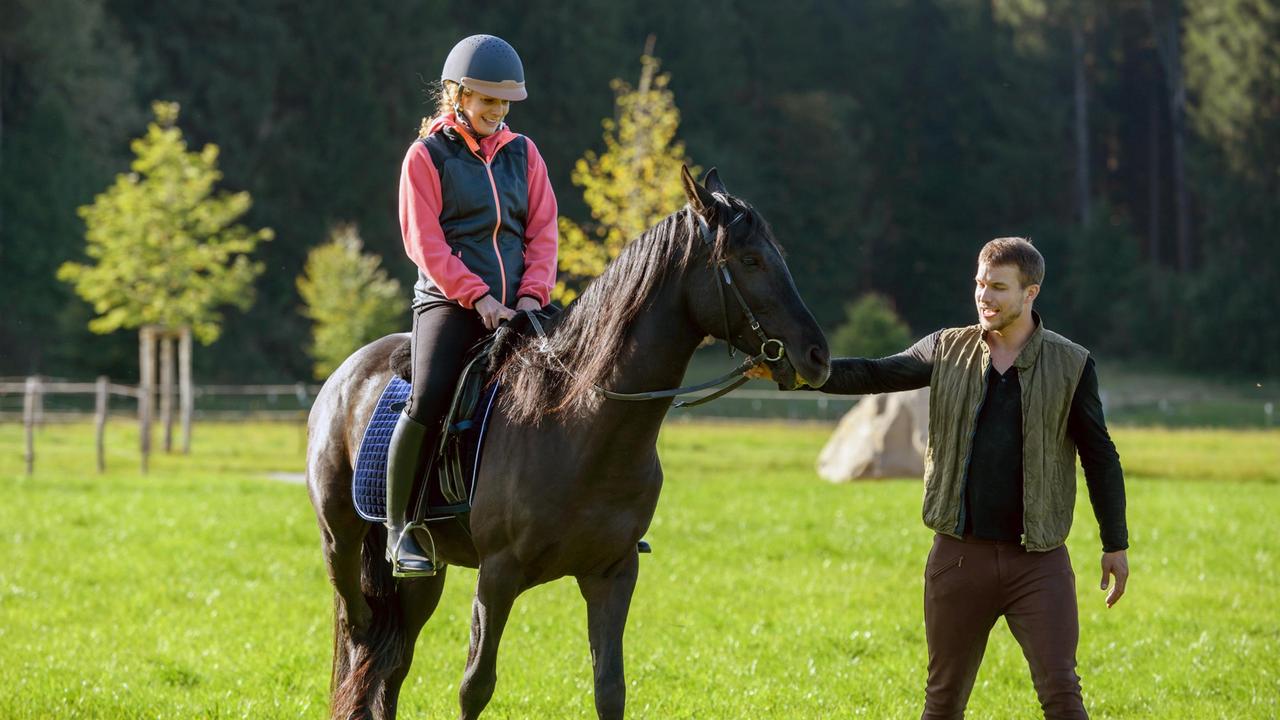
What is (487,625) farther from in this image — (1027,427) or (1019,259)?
(1019,259)

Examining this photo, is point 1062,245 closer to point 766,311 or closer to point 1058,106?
point 1058,106

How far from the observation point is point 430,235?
5.61 metres

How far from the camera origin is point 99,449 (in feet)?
73.3

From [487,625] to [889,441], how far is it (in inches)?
621

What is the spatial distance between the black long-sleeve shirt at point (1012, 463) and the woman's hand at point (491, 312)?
1351 millimetres

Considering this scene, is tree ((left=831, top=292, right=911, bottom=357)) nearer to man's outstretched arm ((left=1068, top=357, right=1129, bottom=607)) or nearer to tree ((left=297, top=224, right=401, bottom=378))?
tree ((left=297, top=224, right=401, bottom=378))

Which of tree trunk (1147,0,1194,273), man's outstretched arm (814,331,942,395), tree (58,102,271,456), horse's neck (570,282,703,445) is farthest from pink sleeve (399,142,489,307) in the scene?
tree trunk (1147,0,1194,273)

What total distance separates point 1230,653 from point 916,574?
342 cm

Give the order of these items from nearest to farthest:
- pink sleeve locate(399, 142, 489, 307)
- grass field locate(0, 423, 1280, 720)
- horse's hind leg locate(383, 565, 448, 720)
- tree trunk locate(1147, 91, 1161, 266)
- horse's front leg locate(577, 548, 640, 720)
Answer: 1. horse's front leg locate(577, 548, 640, 720)
2. pink sleeve locate(399, 142, 489, 307)
3. horse's hind leg locate(383, 565, 448, 720)
4. grass field locate(0, 423, 1280, 720)
5. tree trunk locate(1147, 91, 1161, 266)

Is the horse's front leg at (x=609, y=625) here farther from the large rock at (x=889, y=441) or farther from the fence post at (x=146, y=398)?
the fence post at (x=146, y=398)

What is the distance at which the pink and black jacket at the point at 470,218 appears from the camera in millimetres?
5605

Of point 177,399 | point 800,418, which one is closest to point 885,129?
point 800,418

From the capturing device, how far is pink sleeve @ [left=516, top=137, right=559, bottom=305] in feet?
19.5

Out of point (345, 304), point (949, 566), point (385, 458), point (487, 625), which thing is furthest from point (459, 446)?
point (345, 304)
